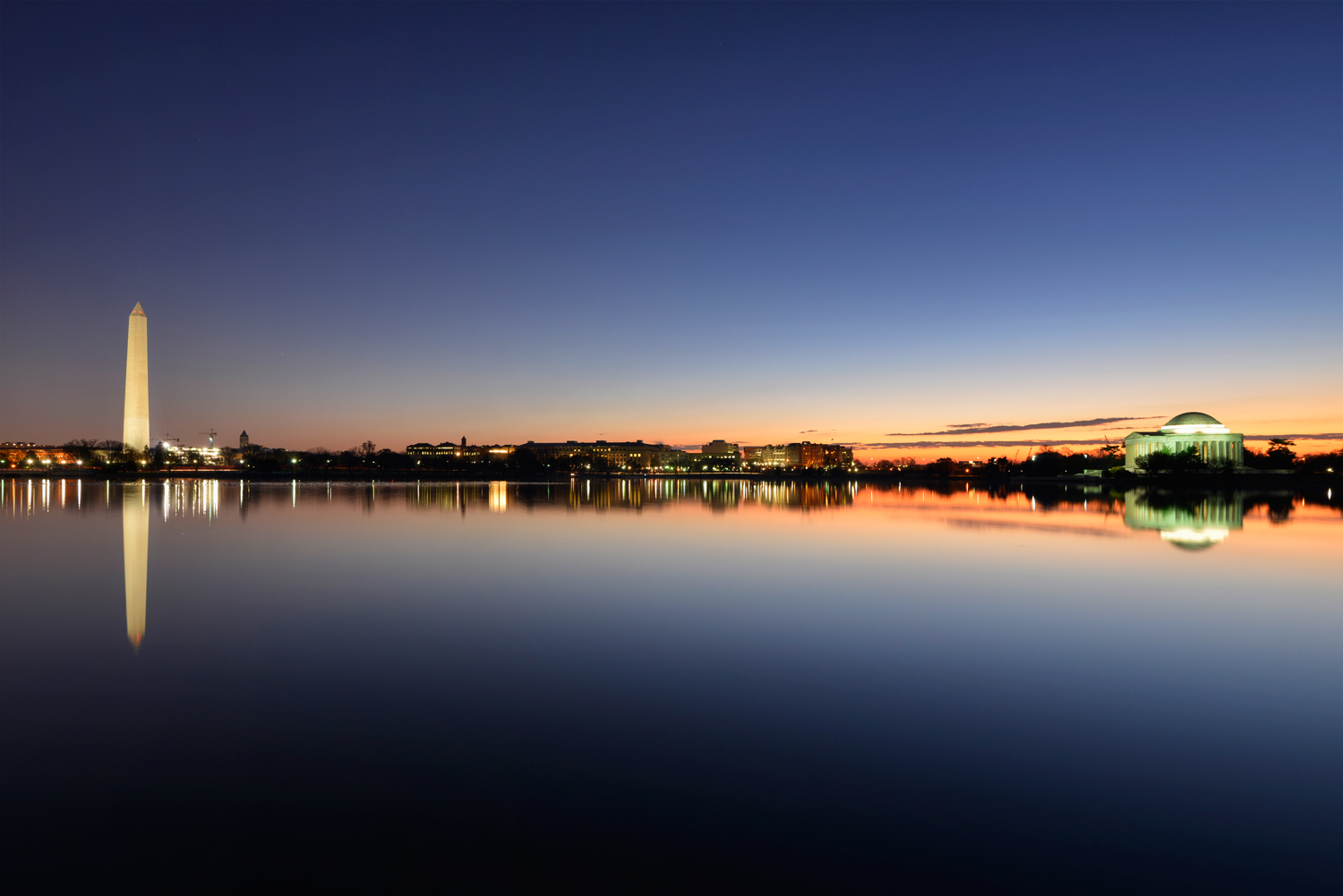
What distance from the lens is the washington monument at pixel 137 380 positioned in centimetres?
9850

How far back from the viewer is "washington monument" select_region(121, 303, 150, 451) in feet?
323

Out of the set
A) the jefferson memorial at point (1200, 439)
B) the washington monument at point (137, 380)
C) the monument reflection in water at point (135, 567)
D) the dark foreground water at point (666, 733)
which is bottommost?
the dark foreground water at point (666, 733)

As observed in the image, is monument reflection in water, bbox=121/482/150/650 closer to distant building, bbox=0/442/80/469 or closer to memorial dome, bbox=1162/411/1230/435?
memorial dome, bbox=1162/411/1230/435

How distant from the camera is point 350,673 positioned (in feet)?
25.1

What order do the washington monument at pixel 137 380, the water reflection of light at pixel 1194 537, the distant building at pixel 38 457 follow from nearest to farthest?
1. the water reflection of light at pixel 1194 537
2. the washington monument at pixel 137 380
3. the distant building at pixel 38 457

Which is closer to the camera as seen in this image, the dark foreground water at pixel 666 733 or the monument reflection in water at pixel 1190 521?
the dark foreground water at pixel 666 733

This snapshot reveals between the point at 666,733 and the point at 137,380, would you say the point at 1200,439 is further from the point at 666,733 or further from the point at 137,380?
the point at 137,380

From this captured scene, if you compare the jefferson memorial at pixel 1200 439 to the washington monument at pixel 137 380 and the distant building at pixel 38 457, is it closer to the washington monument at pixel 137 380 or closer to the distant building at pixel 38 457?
the washington monument at pixel 137 380

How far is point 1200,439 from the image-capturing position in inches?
4006

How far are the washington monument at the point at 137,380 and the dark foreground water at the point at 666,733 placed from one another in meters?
104

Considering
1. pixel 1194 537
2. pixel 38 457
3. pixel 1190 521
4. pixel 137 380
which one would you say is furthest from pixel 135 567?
pixel 38 457

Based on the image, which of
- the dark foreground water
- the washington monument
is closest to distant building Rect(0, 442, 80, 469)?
the washington monument

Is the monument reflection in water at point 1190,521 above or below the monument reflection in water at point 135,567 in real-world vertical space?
below

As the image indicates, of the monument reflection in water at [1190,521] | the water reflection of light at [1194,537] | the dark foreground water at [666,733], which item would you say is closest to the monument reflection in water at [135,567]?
the dark foreground water at [666,733]
